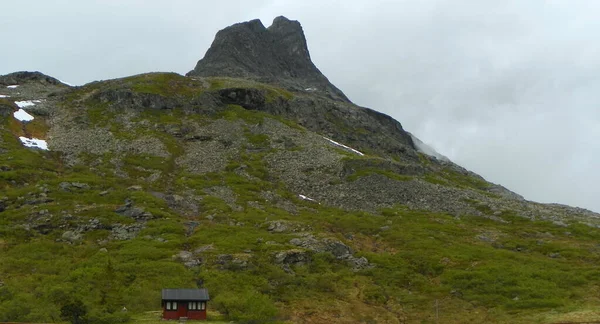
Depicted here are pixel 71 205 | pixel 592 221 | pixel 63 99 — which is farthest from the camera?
pixel 63 99

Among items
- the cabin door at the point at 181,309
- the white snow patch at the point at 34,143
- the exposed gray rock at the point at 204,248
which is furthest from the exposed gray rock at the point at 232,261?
the white snow patch at the point at 34,143

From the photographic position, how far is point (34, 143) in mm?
115500

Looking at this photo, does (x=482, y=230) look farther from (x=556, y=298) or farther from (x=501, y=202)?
(x=556, y=298)

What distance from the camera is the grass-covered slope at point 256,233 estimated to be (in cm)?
6356

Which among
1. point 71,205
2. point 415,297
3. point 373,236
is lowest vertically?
point 415,297

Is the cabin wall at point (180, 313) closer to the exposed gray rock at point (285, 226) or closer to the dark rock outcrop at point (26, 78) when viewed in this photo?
the exposed gray rock at point (285, 226)

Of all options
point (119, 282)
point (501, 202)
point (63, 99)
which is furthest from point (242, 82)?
point (119, 282)

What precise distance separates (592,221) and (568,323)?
63.6 metres

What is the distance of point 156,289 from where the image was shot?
64.6 metres

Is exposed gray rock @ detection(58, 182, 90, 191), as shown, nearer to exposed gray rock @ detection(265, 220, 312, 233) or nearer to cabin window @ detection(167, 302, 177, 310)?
exposed gray rock @ detection(265, 220, 312, 233)

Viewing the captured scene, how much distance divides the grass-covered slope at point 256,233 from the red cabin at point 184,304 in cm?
346

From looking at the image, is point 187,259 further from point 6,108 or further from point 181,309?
point 6,108

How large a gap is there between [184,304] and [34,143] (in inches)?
2996

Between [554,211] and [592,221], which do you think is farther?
[554,211]
